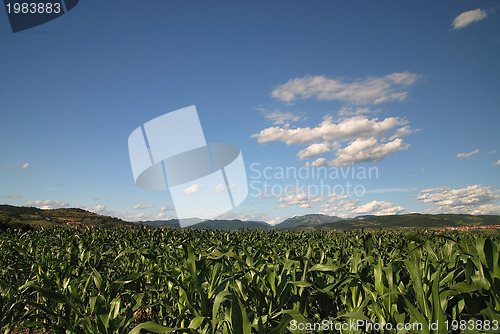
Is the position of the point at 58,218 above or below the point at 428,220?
above

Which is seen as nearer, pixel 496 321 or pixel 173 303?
pixel 496 321

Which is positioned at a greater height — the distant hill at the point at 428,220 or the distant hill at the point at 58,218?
Answer: the distant hill at the point at 58,218

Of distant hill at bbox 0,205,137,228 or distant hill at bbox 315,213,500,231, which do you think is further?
distant hill at bbox 315,213,500,231

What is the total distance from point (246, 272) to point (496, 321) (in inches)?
94.7

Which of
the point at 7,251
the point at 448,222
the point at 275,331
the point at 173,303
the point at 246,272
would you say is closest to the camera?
the point at 275,331

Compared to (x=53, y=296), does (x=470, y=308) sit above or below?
below

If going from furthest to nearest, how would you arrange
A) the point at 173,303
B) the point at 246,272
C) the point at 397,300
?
the point at 173,303
the point at 246,272
the point at 397,300

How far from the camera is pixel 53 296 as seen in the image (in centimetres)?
257

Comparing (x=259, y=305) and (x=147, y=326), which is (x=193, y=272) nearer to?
(x=259, y=305)

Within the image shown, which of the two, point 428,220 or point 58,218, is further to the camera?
point 428,220

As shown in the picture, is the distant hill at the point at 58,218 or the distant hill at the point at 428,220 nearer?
the distant hill at the point at 58,218

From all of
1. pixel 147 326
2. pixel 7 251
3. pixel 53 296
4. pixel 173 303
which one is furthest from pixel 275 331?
pixel 7 251

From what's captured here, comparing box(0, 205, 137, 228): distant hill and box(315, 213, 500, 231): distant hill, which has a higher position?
box(0, 205, 137, 228): distant hill

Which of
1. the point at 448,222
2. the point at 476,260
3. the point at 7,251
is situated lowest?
the point at 448,222
